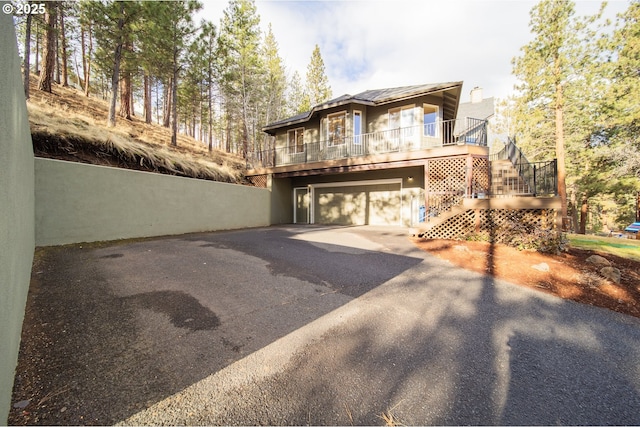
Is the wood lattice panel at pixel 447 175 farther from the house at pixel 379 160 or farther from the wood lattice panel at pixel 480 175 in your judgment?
the wood lattice panel at pixel 480 175

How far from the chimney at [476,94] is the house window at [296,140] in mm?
14504

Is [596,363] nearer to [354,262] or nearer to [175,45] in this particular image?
[354,262]

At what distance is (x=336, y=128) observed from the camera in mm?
12586

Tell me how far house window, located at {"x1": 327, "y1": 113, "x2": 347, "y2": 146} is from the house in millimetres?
50

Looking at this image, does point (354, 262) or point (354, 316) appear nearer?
point (354, 316)

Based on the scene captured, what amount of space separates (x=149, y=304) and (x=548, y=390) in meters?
4.20

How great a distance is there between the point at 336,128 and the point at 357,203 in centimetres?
419

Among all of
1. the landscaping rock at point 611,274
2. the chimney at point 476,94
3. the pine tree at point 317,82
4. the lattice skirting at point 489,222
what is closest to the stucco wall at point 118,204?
the lattice skirting at point 489,222

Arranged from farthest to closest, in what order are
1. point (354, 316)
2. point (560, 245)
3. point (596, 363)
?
point (560, 245) → point (354, 316) → point (596, 363)

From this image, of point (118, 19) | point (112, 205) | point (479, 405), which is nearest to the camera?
point (479, 405)

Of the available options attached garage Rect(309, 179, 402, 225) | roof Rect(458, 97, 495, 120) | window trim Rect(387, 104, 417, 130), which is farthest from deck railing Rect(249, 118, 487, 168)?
roof Rect(458, 97, 495, 120)

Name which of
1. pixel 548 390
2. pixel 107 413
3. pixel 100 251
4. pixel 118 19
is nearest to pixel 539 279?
pixel 548 390

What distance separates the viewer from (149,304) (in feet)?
10.0

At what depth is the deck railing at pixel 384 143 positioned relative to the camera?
412 inches
